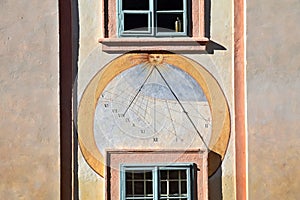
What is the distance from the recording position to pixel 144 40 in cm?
811

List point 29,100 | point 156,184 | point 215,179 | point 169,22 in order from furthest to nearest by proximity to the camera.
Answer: point 169,22 < point 215,179 < point 156,184 < point 29,100

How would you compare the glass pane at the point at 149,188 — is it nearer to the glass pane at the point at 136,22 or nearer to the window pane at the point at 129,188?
the window pane at the point at 129,188

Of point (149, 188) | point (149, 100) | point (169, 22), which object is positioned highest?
point (169, 22)

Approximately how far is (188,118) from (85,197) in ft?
5.40

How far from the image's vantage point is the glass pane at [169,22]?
26.9 ft

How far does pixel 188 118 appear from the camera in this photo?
8.12 metres

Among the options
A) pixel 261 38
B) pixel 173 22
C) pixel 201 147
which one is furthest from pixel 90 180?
pixel 261 38

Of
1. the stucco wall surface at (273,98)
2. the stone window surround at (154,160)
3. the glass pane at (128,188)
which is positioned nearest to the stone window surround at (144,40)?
the stucco wall surface at (273,98)

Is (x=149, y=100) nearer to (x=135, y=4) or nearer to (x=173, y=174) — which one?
(x=173, y=174)

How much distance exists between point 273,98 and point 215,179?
126 cm

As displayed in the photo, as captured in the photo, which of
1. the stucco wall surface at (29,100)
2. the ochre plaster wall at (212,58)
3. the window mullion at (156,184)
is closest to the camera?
the stucco wall surface at (29,100)

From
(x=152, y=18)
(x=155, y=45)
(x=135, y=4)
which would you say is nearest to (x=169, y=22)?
(x=152, y=18)

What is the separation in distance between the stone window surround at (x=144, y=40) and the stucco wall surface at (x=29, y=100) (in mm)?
649

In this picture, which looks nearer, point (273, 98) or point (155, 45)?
point (273, 98)
